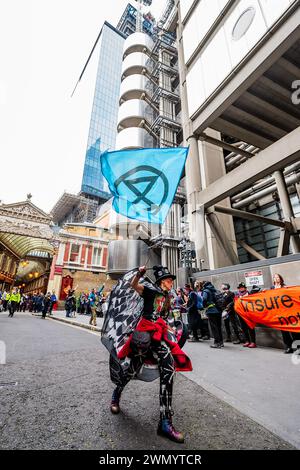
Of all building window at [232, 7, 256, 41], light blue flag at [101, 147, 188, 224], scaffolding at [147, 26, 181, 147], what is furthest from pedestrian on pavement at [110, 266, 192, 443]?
scaffolding at [147, 26, 181, 147]

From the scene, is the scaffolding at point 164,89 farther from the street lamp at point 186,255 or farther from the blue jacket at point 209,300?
the blue jacket at point 209,300

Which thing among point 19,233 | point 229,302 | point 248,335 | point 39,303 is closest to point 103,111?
point 19,233

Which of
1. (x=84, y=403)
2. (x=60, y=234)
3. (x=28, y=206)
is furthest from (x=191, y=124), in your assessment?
(x=28, y=206)

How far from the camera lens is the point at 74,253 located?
98.2 feet

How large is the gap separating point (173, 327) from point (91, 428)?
126 centimetres

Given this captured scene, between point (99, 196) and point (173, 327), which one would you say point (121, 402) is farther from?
point (99, 196)

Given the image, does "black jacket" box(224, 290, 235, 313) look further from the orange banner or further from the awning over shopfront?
the awning over shopfront

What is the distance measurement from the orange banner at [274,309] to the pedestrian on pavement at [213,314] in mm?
686

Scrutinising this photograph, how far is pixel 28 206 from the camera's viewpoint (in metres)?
31.0

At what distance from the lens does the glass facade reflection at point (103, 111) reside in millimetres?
63219

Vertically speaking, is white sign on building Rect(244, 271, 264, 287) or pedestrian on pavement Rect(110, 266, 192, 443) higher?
white sign on building Rect(244, 271, 264, 287)

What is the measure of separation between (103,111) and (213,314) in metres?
79.3

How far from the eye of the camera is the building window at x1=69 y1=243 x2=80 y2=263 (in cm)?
2957

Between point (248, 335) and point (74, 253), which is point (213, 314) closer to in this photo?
point (248, 335)
